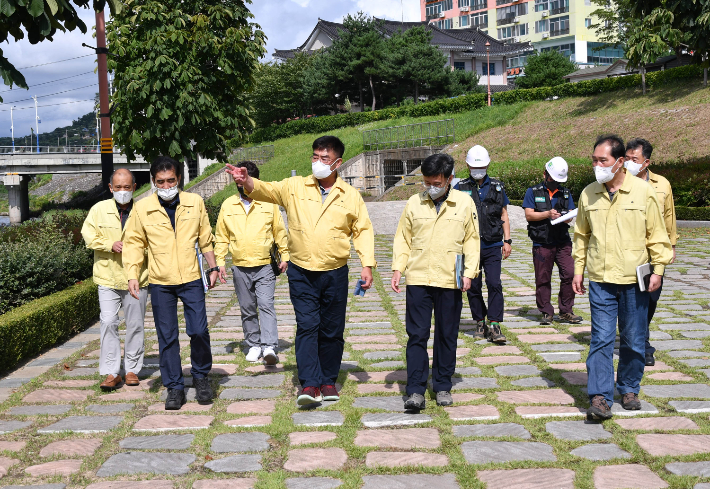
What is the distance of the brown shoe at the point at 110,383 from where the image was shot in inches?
229

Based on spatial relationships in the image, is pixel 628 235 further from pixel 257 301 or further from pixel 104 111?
pixel 104 111

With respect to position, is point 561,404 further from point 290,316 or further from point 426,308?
point 290,316

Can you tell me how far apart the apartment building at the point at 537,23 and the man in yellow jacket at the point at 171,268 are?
2273 inches

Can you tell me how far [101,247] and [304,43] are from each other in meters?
57.8

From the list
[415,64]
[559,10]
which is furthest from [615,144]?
[559,10]

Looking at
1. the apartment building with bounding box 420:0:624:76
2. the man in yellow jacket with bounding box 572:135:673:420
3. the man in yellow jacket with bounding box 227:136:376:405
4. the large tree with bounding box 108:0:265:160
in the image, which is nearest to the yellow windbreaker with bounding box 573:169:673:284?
the man in yellow jacket with bounding box 572:135:673:420

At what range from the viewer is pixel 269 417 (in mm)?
5000

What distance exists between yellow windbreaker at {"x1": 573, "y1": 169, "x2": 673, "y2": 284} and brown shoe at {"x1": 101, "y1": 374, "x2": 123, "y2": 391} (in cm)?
381

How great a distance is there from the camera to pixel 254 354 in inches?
263

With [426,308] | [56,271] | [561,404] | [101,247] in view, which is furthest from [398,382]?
[56,271]

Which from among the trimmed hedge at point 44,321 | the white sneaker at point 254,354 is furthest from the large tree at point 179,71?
the white sneaker at point 254,354

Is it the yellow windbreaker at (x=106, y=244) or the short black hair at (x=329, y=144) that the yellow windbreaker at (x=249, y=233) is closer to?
the yellow windbreaker at (x=106, y=244)

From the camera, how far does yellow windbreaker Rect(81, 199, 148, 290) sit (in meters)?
5.97

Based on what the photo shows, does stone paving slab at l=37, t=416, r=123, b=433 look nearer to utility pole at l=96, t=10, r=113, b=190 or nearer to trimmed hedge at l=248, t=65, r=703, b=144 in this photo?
utility pole at l=96, t=10, r=113, b=190
